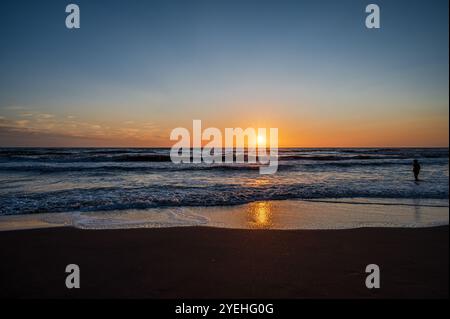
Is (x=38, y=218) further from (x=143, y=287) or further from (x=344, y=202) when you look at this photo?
(x=344, y=202)

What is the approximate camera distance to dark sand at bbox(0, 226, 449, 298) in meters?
3.62

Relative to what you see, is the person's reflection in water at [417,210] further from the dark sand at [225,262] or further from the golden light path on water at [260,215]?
the golden light path on water at [260,215]

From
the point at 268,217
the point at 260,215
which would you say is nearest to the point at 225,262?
the point at 268,217

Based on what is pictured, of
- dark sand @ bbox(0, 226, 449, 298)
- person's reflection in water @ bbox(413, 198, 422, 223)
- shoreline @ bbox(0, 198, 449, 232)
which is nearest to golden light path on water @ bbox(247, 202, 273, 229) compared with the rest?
shoreline @ bbox(0, 198, 449, 232)

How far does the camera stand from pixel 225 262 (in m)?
4.46

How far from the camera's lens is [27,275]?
4113 mm

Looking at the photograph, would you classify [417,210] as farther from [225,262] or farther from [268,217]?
[225,262]

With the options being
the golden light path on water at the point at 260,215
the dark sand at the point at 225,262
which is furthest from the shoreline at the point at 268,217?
the dark sand at the point at 225,262

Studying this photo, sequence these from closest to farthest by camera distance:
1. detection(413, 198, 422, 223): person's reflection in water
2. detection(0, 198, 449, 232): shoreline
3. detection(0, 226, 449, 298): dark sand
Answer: detection(0, 226, 449, 298): dark sand < detection(0, 198, 449, 232): shoreline < detection(413, 198, 422, 223): person's reflection in water

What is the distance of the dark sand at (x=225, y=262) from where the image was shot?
3619mm

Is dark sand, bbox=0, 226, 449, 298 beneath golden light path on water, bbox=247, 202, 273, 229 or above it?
above

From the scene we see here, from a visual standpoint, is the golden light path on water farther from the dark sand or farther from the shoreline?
the dark sand

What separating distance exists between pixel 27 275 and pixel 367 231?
6431 millimetres
